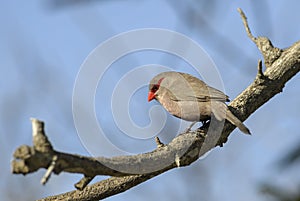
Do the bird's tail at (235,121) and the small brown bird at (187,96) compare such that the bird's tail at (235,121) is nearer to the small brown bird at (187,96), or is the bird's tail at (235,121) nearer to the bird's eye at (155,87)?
→ the small brown bird at (187,96)

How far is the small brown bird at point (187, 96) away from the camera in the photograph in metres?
5.27

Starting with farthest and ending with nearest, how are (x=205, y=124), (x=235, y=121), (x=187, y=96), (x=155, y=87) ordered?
(x=155, y=87) → (x=187, y=96) → (x=205, y=124) → (x=235, y=121)

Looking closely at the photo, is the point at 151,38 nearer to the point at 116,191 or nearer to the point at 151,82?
the point at 151,82

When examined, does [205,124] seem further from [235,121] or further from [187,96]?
[187,96]

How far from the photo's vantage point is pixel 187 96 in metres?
5.60

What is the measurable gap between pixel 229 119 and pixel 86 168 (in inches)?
72.9

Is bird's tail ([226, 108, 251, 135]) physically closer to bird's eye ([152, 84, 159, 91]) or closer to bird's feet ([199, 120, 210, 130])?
bird's feet ([199, 120, 210, 130])

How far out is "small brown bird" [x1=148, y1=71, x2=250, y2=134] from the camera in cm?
527

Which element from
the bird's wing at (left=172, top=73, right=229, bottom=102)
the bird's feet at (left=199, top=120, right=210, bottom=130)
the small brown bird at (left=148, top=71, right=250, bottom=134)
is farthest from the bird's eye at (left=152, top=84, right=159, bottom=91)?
the bird's feet at (left=199, top=120, right=210, bottom=130)

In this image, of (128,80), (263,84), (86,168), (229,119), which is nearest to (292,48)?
(263,84)

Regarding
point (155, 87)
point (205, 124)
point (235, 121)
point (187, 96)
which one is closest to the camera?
point (235, 121)

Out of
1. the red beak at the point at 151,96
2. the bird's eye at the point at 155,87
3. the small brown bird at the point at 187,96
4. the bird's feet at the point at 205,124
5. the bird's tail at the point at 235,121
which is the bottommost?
the bird's tail at the point at 235,121

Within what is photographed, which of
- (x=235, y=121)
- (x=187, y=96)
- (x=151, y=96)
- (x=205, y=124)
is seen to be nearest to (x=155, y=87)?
(x=151, y=96)

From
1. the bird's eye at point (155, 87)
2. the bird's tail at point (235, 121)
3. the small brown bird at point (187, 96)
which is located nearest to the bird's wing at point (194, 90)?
the small brown bird at point (187, 96)
